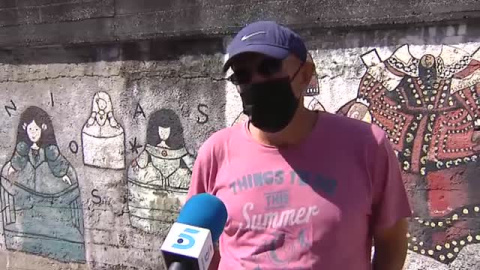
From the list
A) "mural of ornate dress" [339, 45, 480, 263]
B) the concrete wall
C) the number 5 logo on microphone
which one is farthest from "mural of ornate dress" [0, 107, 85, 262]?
the number 5 logo on microphone

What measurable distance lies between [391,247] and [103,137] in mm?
2942

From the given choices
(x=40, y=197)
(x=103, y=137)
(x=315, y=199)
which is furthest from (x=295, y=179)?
(x=40, y=197)

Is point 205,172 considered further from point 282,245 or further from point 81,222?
point 81,222

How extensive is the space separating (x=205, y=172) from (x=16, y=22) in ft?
10.9

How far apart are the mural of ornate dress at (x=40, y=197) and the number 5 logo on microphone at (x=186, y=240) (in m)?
3.32

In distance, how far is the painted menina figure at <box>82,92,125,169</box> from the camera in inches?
176

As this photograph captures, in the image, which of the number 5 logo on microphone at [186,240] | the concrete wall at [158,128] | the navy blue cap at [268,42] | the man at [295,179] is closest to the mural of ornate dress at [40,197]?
the concrete wall at [158,128]

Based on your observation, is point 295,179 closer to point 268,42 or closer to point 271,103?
point 271,103

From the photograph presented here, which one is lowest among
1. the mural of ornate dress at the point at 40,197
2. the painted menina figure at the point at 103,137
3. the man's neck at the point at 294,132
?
the mural of ornate dress at the point at 40,197

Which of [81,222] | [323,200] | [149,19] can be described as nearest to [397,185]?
[323,200]

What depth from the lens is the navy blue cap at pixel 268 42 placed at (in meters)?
1.82

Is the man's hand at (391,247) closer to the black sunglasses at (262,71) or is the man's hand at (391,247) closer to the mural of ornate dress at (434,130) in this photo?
the black sunglasses at (262,71)

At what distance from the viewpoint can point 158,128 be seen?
14.1ft

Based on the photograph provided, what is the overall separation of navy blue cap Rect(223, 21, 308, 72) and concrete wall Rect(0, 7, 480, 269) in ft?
5.59
